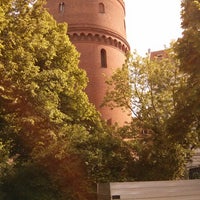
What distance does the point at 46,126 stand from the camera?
1470cm

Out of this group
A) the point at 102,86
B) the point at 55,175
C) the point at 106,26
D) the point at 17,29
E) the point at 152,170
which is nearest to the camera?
the point at 17,29

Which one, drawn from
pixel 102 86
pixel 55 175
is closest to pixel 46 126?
pixel 55 175

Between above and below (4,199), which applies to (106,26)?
above

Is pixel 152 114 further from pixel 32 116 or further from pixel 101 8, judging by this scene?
pixel 101 8

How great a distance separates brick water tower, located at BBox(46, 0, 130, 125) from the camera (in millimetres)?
23391

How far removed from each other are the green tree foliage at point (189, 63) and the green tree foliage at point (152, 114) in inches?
38.5

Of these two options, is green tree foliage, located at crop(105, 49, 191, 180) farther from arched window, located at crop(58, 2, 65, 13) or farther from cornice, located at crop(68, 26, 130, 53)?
arched window, located at crop(58, 2, 65, 13)

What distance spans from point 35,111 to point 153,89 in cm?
617

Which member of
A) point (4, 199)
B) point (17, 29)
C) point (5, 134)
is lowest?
point (4, 199)

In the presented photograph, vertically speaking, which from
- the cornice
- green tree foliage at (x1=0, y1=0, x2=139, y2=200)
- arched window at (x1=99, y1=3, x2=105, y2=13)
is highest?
arched window at (x1=99, y1=3, x2=105, y2=13)

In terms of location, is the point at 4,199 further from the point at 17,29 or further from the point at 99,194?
the point at 17,29

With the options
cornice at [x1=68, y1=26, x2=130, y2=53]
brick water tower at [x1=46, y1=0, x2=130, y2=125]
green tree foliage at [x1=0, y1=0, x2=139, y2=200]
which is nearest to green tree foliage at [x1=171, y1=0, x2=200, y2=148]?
green tree foliage at [x1=0, y1=0, x2=139, y2=200]

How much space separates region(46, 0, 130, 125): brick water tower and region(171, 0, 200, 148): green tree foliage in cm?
1053

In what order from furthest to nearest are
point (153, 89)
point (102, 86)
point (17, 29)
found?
point (102, 86) → point (153, 89) → point (17, 29)
